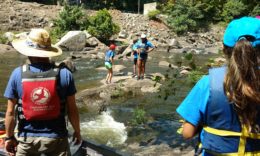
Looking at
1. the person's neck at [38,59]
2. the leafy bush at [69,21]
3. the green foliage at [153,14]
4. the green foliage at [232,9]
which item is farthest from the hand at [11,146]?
the green foliage at [153,14]

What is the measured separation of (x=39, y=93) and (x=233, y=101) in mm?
1759

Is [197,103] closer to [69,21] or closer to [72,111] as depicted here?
[72,111]

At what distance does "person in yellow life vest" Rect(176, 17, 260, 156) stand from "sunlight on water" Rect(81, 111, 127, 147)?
223 inches

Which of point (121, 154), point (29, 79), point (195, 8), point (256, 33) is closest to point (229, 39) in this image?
point (256, 33)

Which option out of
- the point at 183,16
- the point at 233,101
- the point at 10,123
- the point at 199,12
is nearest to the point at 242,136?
the point at 233,101

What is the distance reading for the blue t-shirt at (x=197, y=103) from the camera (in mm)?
2260

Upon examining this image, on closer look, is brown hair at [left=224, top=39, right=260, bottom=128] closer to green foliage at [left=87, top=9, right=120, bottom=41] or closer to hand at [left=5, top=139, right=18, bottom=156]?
hand at [left=5, top=139, right=18, bottom=156]

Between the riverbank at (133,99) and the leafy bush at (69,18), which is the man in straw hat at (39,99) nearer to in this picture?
the riverbank at (133,99)

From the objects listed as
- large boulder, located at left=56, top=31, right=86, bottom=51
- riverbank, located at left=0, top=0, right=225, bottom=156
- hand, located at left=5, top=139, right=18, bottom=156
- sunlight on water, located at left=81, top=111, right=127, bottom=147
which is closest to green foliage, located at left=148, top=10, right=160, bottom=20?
riverbank, located at left=0, top=0, right=225, bottom=156

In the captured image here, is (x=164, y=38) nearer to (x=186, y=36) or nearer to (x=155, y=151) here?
(x=186, y=36)

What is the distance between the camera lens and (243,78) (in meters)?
2.16

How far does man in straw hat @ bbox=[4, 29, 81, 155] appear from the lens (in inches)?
133

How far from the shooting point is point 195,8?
41.8 m

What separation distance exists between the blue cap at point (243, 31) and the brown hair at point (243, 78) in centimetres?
4
